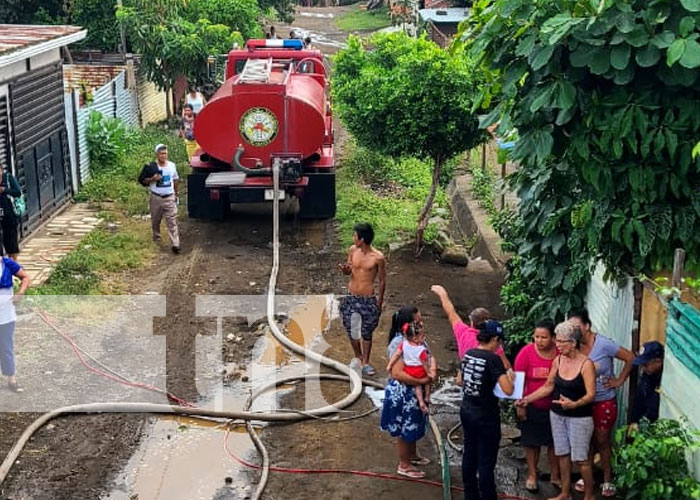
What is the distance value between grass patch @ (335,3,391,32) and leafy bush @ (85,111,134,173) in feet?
87.3

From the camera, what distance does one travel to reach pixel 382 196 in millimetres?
17516

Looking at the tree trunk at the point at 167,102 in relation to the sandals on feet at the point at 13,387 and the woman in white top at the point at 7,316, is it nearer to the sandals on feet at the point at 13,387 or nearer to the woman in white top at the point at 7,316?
the woman in white top at the point at 7,316

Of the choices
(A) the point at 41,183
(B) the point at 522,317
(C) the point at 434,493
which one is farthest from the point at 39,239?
(C) the point at 434,493

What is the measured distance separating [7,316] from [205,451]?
7.18 feet

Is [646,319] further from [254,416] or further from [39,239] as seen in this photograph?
[39,239]

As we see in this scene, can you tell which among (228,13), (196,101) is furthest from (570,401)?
(228,13)

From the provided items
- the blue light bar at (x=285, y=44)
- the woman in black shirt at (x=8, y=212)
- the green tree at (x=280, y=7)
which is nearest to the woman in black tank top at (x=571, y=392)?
the woman in black shirt at (x=8, y=212)

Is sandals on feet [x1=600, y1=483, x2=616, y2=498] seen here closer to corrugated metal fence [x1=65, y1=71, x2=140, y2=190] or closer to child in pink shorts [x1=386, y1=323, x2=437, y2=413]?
child in pink shorts [x1=386, y1=323, x2=437, y2=413]

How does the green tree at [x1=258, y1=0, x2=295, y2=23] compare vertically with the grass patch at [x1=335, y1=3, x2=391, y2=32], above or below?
above

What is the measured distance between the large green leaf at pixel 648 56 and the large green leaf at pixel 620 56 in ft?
0.26

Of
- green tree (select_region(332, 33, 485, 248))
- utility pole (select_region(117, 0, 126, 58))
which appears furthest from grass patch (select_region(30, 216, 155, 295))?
utility pole (select_region(117, 0, 126, 58))

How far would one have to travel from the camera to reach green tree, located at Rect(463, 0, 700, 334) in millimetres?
6898

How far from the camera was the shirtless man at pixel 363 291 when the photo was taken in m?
9.51

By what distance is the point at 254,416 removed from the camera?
8578 millimetres
